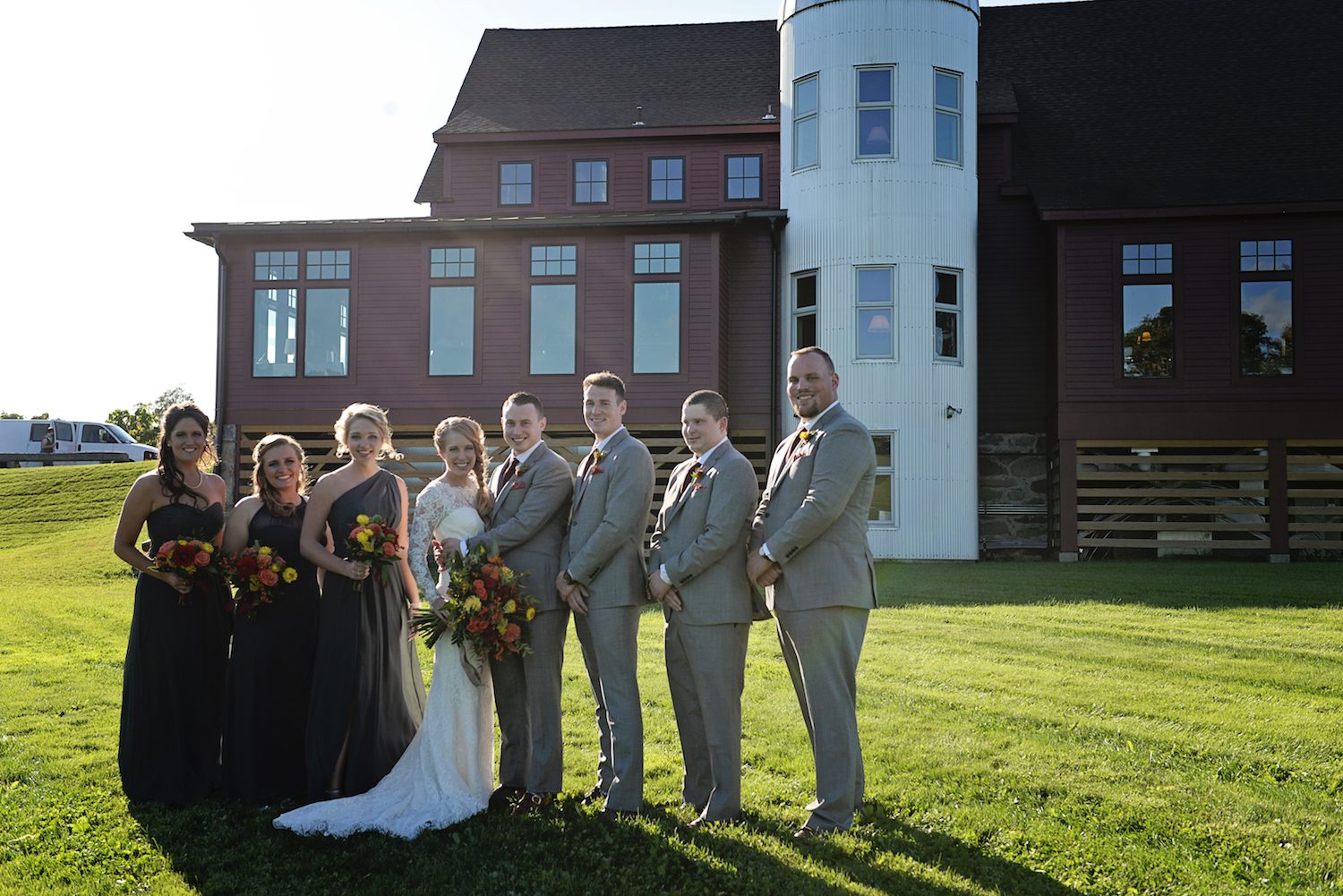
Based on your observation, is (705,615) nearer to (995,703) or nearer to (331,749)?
(331,749)

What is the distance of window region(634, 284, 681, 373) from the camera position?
751 inches

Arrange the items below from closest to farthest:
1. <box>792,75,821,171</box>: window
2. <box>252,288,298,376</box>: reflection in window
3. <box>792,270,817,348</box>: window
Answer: <box>792,75,821,171</box>: window → <box>792,270,817,348</box>: window → <box>252,288,298,376</box>: reflection in window

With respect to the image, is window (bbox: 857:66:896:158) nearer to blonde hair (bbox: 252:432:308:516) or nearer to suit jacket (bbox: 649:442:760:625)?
blonde hair (bbox: 252:432:308:516)

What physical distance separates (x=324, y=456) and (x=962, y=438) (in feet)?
33.9

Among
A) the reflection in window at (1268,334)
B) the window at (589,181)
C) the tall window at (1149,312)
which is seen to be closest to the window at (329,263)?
the window at (589,181)

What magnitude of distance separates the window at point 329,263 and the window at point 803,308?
7.48 metres

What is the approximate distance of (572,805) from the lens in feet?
19.4

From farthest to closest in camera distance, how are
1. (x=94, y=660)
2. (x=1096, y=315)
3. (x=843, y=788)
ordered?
(x=1096, y=315) < (x=94, y=660) < (x=843, y=788)

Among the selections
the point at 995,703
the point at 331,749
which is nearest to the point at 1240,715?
the point at 995,703

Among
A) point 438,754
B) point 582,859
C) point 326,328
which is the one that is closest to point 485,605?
point 438,754

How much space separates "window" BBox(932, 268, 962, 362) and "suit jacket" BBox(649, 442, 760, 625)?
44.9 feet

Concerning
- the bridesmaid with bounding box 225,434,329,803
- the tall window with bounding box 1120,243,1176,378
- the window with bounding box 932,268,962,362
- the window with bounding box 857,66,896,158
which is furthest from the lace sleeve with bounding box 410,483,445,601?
the tall window with bounding box 1120,243,1176,378

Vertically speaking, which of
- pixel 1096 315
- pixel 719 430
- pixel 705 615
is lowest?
pixel 705 615

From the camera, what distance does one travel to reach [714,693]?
18.6 feet
